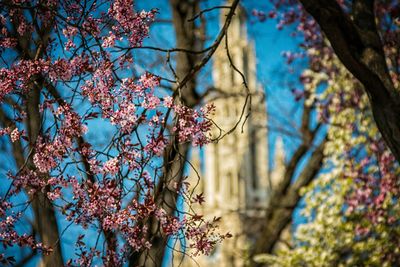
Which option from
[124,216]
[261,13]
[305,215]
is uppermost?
[261,13]

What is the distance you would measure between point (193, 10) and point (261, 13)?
265 cm

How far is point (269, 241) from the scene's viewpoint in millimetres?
13477

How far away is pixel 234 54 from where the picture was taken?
148 feet

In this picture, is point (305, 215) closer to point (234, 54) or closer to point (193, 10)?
point (193, 10)

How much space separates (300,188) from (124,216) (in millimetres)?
8035

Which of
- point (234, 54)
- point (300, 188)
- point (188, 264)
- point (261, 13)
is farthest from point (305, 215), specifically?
point (234, 54)

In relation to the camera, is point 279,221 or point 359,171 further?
point 279,221

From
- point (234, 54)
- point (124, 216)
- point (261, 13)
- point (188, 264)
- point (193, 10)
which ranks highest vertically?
point (234, 54)

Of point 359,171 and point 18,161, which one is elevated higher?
point 359,171

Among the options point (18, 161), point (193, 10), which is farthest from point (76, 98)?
point (193, 10)

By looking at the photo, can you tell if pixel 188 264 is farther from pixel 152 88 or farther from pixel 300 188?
pixel 152 88

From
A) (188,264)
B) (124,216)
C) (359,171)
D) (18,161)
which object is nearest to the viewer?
(124,216)

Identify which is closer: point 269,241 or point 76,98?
point 76,98

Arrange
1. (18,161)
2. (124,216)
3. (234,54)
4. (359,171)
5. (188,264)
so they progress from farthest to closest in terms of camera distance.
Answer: (234,54)
(188,264)
(359,171)
(18,161)
(124,216)
